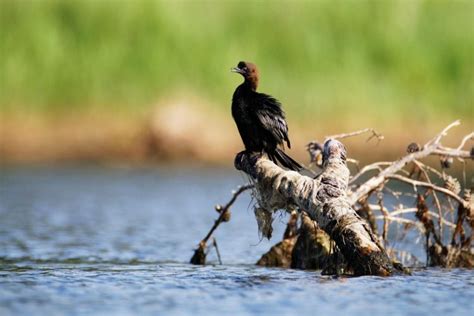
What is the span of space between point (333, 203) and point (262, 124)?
1.40 metres

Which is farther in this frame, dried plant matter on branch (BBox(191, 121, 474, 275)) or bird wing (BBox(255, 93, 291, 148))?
bird wing (BBox(255, 93, 291, 148))

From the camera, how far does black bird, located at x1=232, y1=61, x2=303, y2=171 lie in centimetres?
1196

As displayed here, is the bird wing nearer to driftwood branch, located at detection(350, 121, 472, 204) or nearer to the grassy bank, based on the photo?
driftwood branch, located at detection(350, 121, 472, 204)

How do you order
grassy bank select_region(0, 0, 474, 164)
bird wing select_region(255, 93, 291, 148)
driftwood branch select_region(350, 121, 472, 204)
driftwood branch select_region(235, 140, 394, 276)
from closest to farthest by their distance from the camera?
driftwood branch select_region(235, 140, 394, 276)
bird wing select_region(255, 93, 291, 148)
driftwood branch select_region(350, 121, 472, 204)
grassy bank select_region(0, 0, 474, 164)

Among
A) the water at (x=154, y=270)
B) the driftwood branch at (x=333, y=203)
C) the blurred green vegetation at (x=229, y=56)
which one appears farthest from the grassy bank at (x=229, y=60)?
the driftwood branch at (x=333, y=203)

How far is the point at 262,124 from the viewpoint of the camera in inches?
469

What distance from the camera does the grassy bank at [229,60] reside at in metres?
31.3

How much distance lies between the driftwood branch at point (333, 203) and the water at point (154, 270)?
8.6 inches

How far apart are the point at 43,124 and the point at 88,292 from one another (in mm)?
20847

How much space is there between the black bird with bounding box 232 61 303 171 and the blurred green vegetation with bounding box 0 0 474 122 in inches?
732

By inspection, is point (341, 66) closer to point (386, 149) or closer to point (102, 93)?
point (386, 149)

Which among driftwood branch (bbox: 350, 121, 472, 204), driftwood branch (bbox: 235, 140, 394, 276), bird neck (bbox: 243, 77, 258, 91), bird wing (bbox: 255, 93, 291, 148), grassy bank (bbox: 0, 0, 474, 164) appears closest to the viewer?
driftwood branch (bbox: 235, 140, 394, 276)

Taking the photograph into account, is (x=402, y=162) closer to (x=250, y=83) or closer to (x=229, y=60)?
(x=250, y=83)

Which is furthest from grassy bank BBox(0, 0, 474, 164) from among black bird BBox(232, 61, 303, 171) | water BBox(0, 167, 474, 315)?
black bird BBox(232, 61, 303, 171)
